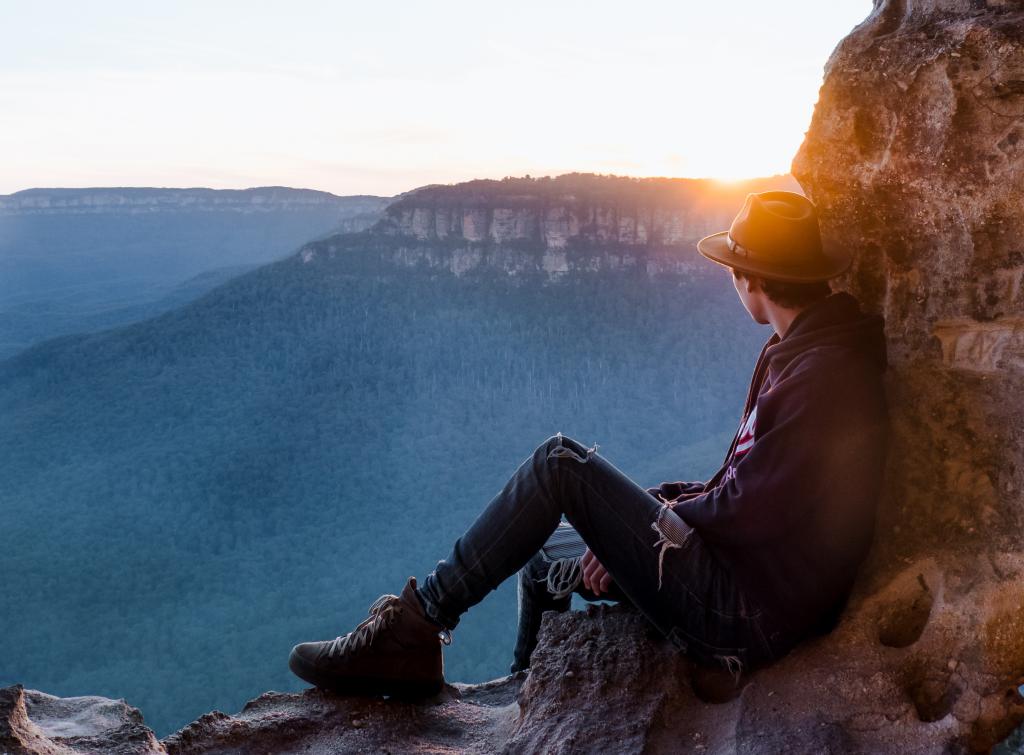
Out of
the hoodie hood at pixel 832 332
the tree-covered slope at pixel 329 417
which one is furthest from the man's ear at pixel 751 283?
the tree-covered slope at pixel 329 417

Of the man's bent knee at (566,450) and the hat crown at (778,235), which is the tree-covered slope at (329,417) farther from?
the hat crown at (778,235)

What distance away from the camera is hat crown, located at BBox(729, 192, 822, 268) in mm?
2256

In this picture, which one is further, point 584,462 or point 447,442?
point 447,442

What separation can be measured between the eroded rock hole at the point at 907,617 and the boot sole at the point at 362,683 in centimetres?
140

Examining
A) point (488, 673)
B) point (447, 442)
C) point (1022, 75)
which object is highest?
point (1022, 75)

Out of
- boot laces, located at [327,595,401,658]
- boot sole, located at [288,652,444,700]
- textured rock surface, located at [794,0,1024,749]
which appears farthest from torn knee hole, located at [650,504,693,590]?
boot sole, located at [288,652,444,700]

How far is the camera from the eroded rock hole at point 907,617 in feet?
7.52

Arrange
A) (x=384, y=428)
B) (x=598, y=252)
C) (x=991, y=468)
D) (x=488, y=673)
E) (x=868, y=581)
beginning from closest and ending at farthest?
(x=991, y=468)
(x=868, y=581)
(x=488, y=673)
(x=598, y=252)
(x=384, y=428)

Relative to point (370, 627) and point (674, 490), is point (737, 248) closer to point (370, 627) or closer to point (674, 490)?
point (674, 490)

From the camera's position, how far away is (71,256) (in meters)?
67.8

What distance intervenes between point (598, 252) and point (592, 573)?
3555 centimetres

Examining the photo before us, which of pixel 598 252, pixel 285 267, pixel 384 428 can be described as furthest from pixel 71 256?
pixel 598 252

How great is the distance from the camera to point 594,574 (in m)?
2.53

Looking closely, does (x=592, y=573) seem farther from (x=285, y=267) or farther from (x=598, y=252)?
(x=285, y=267)
